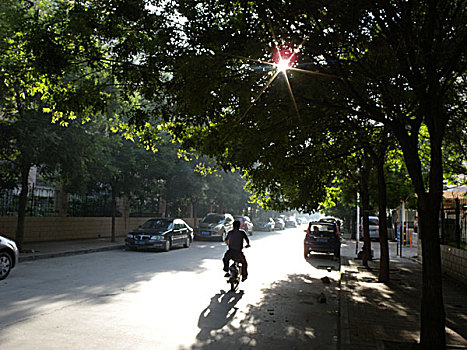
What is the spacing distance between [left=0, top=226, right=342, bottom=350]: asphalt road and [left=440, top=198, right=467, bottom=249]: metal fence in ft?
13.2

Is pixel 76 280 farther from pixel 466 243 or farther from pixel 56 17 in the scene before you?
pixel 466 243

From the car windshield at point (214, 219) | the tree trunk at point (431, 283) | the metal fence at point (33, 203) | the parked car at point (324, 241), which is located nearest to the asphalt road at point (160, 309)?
the tree trunk at point (431, 283)

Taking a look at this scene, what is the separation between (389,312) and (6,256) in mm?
8993

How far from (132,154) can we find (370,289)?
1549 centimetres

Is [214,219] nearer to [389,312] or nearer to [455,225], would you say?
[455,225]

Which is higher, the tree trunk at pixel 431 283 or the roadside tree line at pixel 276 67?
the roadside tree line at pixel 276 67

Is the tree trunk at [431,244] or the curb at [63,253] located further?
the curb at [63,253]

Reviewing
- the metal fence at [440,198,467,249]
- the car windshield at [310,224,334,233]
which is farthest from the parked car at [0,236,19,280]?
the metal fence at [440,198,467,249]

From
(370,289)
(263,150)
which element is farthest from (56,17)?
(370,289)

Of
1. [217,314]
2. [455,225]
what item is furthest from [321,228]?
[217,314]

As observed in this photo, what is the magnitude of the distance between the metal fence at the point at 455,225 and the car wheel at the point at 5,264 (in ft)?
41.5

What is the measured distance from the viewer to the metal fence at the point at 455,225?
12.4 m

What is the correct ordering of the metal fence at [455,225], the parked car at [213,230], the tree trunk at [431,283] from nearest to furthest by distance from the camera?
the tree trunk at [431,283] < the metal fence at [455,225] < the parked car at [213,230]

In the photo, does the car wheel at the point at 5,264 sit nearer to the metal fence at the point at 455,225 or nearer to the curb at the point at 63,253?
the curb at the point at 63,253
